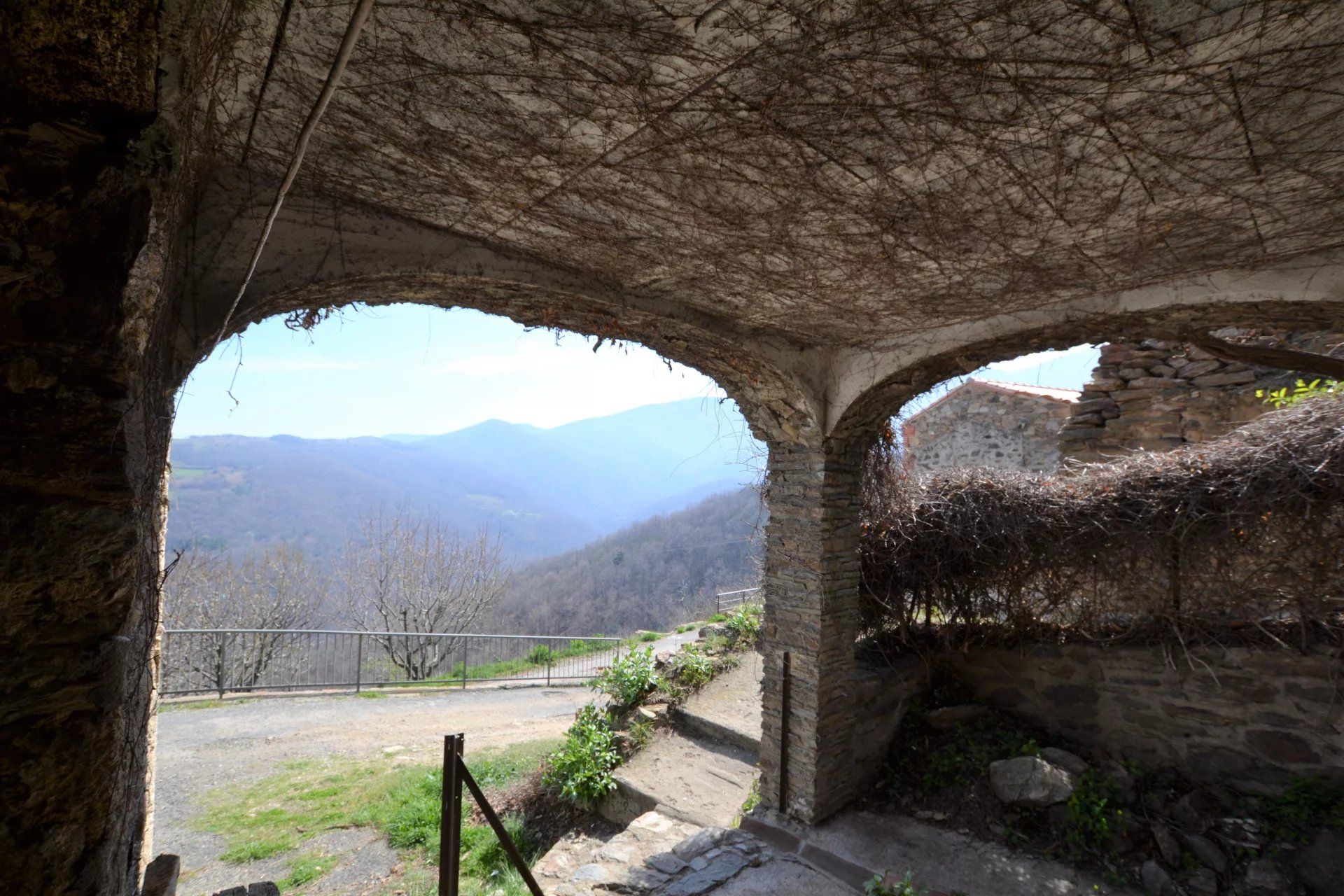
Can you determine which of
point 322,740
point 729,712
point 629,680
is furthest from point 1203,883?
point 322,740

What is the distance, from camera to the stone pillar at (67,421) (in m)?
0.79

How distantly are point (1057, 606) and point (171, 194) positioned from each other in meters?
5.76

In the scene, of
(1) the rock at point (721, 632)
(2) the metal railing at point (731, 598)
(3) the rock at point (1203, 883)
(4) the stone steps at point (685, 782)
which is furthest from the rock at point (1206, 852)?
(2) the metal railing at point (731, 598)

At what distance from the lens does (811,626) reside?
4668mm

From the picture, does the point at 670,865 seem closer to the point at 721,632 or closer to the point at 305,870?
the point at 305,870

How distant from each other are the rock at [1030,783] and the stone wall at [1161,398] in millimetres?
2775

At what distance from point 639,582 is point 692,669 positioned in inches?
1170

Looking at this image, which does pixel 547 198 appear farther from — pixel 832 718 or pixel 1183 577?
pixel 1183 577

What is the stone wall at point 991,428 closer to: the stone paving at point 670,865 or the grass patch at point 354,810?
the stone paving at point 670,865

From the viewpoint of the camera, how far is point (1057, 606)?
4.96 m

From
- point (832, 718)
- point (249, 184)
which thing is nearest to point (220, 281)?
point (249, 184)

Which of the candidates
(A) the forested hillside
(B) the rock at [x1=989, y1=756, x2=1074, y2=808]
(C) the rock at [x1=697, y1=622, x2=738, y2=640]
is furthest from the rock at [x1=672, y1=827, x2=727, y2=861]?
(A) the forested hillside

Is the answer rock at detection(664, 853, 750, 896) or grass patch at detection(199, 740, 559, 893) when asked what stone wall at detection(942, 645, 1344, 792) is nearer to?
rock at detection(664, 853, 750, 896)

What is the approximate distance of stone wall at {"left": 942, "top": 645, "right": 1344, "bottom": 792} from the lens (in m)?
3.98
